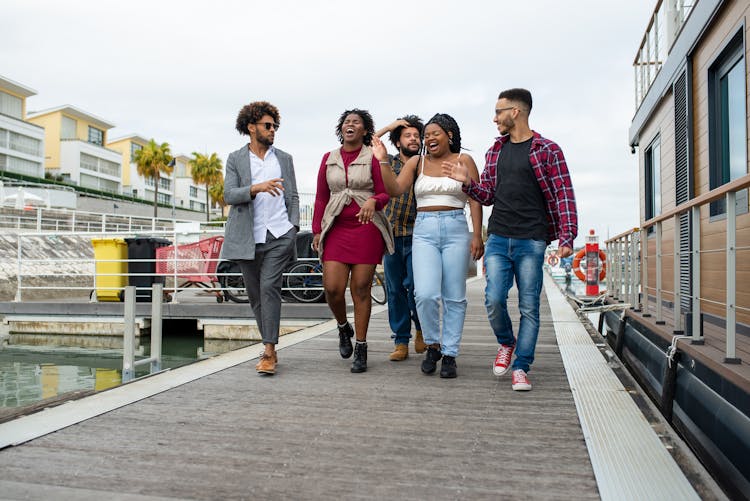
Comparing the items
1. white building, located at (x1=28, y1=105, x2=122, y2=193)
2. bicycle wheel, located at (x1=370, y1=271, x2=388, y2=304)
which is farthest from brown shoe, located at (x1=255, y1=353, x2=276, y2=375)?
white building, located at (x1=28, y1=105, x2=122, y2=193)

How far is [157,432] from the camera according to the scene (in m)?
2.70

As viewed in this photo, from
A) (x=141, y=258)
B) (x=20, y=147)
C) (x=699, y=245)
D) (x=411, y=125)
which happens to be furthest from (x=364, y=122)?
(x=20, y=147)

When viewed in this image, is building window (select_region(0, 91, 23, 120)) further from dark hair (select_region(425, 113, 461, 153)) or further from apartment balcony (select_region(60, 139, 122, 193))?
dark hair (select_region(425, 113, 461, 153))

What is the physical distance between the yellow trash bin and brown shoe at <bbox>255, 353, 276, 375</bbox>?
659cm

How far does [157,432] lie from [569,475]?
178cm

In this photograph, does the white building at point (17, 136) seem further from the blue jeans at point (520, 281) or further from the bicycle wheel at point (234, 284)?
the blue jeans at point (520, 281)

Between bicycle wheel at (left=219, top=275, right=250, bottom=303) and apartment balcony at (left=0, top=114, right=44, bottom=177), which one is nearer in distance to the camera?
bicycle wheel at (left=219, top=275, right=250, bottom=303)

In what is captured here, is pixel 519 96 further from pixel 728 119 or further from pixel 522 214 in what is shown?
pixel 728 119

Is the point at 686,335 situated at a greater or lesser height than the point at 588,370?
greater

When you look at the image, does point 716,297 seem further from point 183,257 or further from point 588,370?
point 183,257

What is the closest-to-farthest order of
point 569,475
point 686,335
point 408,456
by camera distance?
point 569,475 → point 408,456 → point 686,335

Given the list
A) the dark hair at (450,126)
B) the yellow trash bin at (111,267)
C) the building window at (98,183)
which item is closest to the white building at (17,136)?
the building window at (98,183)

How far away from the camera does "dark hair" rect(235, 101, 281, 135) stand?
4312mm

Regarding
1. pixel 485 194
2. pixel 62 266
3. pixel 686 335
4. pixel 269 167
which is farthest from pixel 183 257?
pixel 62 266
